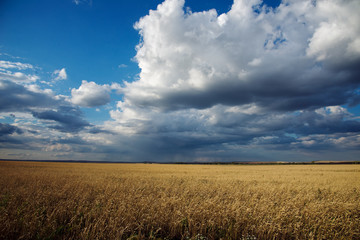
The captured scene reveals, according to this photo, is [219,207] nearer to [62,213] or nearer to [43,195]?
[62,213]

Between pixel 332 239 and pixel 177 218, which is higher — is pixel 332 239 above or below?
below

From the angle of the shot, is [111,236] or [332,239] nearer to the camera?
[111,236]

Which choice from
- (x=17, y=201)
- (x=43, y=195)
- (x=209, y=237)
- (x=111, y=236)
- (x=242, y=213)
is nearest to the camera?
(x=111, y=236)

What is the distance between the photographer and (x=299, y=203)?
9398 millimetres

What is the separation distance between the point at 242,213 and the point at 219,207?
943 mm

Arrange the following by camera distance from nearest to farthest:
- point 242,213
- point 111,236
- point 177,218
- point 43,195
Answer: point 111,236
point 177,218
point 242,213
point 43,195

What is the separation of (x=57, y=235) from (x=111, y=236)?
1785 mm

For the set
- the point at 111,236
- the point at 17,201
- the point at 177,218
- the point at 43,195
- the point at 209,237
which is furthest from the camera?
the point at 43,195

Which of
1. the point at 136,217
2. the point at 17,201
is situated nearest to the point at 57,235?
the point at 136,217

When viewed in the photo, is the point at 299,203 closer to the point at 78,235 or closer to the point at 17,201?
the point at 78,235

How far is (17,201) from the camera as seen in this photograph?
834 centimetres

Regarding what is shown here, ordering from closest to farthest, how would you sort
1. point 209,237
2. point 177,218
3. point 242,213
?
1. point 209,237
2. point 177,218
3. point 242,213

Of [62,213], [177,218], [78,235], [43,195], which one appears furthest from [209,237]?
[43,195]

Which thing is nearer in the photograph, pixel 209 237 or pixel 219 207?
pixel 209 237
